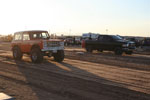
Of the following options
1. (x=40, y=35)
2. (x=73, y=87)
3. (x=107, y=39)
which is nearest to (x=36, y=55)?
(x=40, y=35)

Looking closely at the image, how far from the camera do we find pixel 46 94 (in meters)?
6.30

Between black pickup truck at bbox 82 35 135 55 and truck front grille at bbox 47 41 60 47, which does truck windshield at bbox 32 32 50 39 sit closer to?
truck front grille at bbox 47 41 60 47

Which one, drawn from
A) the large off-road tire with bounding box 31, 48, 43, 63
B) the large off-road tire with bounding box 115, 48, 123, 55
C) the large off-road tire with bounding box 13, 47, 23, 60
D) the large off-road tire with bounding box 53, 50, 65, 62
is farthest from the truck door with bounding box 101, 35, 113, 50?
the large off-road tire with bounding box 31, 48, 43, 63

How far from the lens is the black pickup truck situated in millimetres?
19266

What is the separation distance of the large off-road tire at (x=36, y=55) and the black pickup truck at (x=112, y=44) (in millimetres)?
9286

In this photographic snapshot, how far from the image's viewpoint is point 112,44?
20.0m

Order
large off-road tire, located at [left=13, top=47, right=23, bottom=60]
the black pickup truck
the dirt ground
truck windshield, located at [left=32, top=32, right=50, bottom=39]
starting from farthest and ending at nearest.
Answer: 1. the black pickup truck
2. large off-road tire, located at [left=13, top=47, right=23, bottom=60]
3. truck windshield, located at [left=32, top=32, right=50, bottom=39]
4. the dirt ground

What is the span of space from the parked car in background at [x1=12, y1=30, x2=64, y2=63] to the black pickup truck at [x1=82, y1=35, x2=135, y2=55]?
767 cm

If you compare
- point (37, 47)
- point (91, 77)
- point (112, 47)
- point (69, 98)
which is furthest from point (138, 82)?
point (112, 47)

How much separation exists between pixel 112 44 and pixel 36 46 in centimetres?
934

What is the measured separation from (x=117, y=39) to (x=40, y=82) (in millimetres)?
13745

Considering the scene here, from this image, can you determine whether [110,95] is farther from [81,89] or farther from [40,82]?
[40,82]

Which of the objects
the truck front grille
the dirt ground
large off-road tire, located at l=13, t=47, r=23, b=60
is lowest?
the dirt ground

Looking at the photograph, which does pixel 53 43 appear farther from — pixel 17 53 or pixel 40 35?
pixel 17 53
